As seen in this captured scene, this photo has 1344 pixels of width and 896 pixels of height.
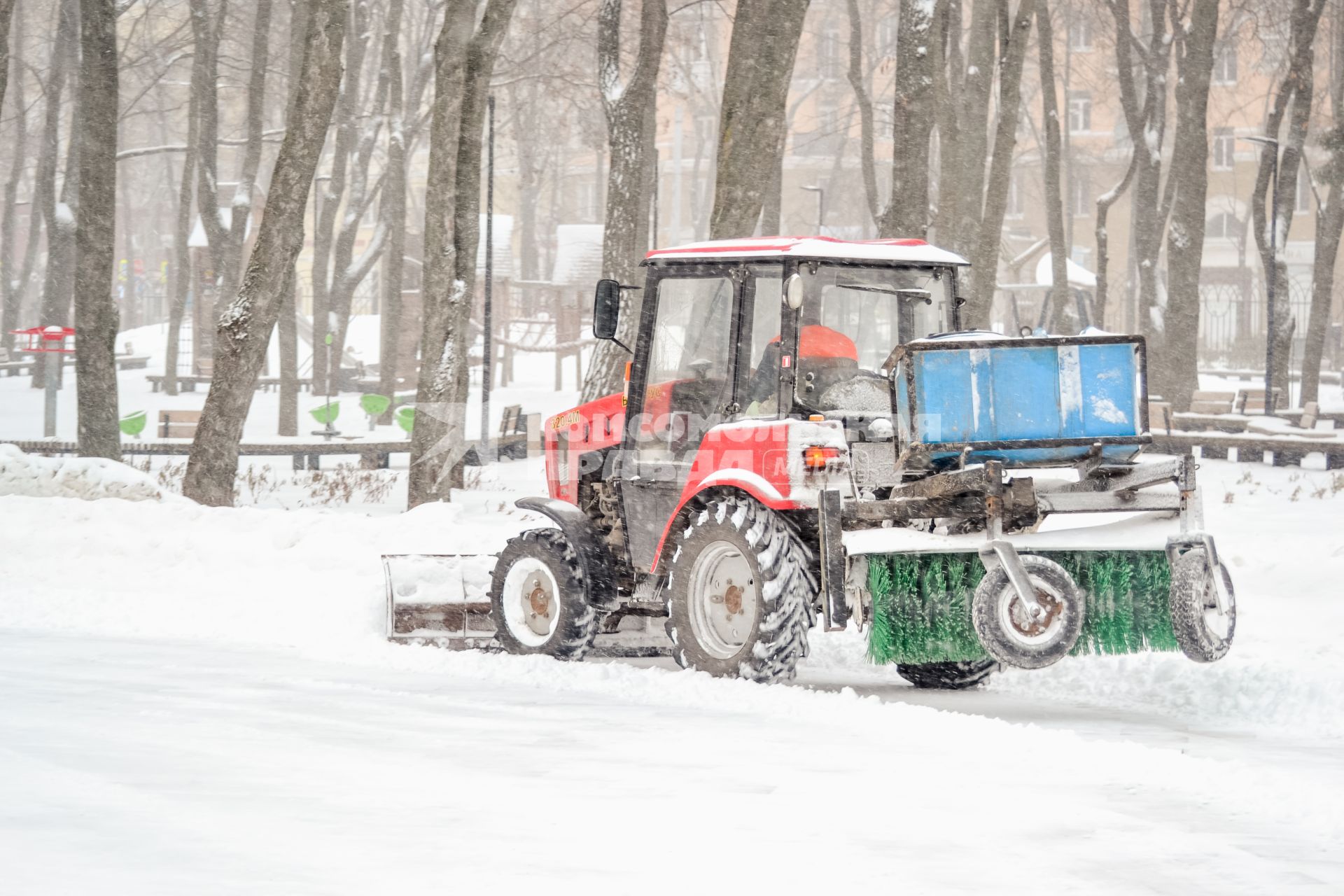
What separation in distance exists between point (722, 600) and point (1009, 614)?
5.33 feet

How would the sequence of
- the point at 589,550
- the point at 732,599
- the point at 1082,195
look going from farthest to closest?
the point at 1082,195
the point at 589,550
the point at 732,599

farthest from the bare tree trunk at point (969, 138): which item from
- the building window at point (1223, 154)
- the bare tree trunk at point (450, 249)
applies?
the building window at point (1223, 154)

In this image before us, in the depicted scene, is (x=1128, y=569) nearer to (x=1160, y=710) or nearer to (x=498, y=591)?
(x=1160, y=710)

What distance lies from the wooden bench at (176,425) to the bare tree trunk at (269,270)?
35.4 feet

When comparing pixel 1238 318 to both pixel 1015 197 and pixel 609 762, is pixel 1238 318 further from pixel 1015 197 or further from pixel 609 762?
pixel 609 762

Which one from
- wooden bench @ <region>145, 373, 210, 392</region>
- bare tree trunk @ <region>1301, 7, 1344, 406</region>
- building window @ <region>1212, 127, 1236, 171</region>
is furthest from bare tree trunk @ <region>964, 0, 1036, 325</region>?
building window @ <region>1212, 127, 1236, 171</region>

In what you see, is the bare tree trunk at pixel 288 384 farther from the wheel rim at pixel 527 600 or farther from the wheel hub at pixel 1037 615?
the wheel hub at pixel 1037 615

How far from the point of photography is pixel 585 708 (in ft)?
24.6

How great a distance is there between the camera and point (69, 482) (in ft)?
44.9

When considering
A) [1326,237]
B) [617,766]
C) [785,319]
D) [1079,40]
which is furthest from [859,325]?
[1079,40]

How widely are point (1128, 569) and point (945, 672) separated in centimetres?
169

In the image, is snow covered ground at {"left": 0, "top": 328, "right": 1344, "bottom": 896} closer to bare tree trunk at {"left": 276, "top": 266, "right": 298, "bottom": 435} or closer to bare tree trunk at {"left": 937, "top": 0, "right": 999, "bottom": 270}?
bare tree trunk at {"left": 937, "top": 0, "right": 999, "bottom": 270}

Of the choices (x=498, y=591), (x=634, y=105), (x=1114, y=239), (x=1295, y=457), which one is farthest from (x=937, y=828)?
(x=1114, y=239)

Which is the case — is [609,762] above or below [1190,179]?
below
